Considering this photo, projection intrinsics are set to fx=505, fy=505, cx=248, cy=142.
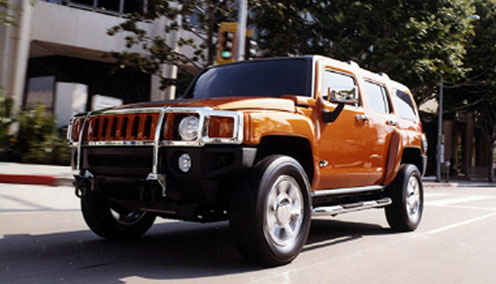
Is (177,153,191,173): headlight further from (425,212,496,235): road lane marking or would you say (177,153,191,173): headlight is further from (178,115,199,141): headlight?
(425,212,496,235): road lane marking

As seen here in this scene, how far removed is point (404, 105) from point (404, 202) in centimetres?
Result: 147

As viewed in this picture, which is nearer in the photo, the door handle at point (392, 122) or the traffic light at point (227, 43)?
the door handle at point (392, 122)

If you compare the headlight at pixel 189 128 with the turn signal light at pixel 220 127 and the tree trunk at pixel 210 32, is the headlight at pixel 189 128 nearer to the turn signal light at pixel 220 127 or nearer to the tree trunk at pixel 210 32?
the turn signal light at pixel 220 127

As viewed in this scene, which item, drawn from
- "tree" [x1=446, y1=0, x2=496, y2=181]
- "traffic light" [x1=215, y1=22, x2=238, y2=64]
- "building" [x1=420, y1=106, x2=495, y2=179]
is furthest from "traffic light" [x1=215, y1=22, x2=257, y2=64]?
"building" [x1=420, y1=106, x2=495, y2=179]

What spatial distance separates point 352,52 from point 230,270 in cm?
1417

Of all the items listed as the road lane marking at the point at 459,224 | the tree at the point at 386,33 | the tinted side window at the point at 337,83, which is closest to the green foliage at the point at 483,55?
the tree at the point at 386,33

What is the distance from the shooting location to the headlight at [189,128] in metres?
3.89

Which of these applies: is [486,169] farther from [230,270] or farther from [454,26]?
[230,270]

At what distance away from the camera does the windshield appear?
17.0 ft

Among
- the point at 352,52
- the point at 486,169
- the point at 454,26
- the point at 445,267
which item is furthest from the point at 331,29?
the point at 486,169

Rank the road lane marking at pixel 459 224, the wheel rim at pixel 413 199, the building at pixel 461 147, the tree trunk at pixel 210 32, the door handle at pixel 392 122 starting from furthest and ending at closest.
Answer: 1. the building at pixel 461 147
2. the tree trunk at pixel 210 32
3. the road lane marking at pixel 459 224
4. the wheel rim at pixel 413 199
5. the door handle at pixel 392 122

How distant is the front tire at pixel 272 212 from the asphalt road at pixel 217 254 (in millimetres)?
177

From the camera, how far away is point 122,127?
4293 mm

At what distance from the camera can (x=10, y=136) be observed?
47.3 ft
